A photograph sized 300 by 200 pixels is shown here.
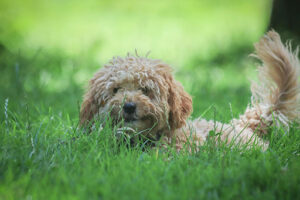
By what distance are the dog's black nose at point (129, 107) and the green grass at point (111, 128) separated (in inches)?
11.6

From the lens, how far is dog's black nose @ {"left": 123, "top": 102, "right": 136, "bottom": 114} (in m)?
3.75

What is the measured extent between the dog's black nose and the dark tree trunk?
19.3ft

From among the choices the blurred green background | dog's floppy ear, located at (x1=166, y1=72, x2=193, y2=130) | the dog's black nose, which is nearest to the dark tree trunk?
the blurred green background

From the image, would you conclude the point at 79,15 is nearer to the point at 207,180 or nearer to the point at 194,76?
the point at 194,76

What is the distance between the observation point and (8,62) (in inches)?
276

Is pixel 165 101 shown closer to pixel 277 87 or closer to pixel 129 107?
pixel 129 107

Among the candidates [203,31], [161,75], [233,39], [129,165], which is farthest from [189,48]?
[129,165]

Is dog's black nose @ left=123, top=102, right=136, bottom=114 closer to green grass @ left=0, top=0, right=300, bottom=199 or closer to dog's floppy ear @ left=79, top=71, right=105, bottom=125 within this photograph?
green grass @ left=0, top=0, right=300, bottom=199

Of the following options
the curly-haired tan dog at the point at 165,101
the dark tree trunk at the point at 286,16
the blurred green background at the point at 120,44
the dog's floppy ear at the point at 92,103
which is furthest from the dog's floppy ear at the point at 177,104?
the dark tree trunk at the point at 286,16

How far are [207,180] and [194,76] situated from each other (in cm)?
462

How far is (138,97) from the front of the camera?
3859mm

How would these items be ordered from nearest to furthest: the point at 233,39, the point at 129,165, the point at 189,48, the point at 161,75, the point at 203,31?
the point at 129,165, the point at 161,75, the point at 233,39, the point at 189,48, the point at 203,31

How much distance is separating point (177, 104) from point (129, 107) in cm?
56

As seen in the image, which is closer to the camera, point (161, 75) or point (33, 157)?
point (33, 157)
